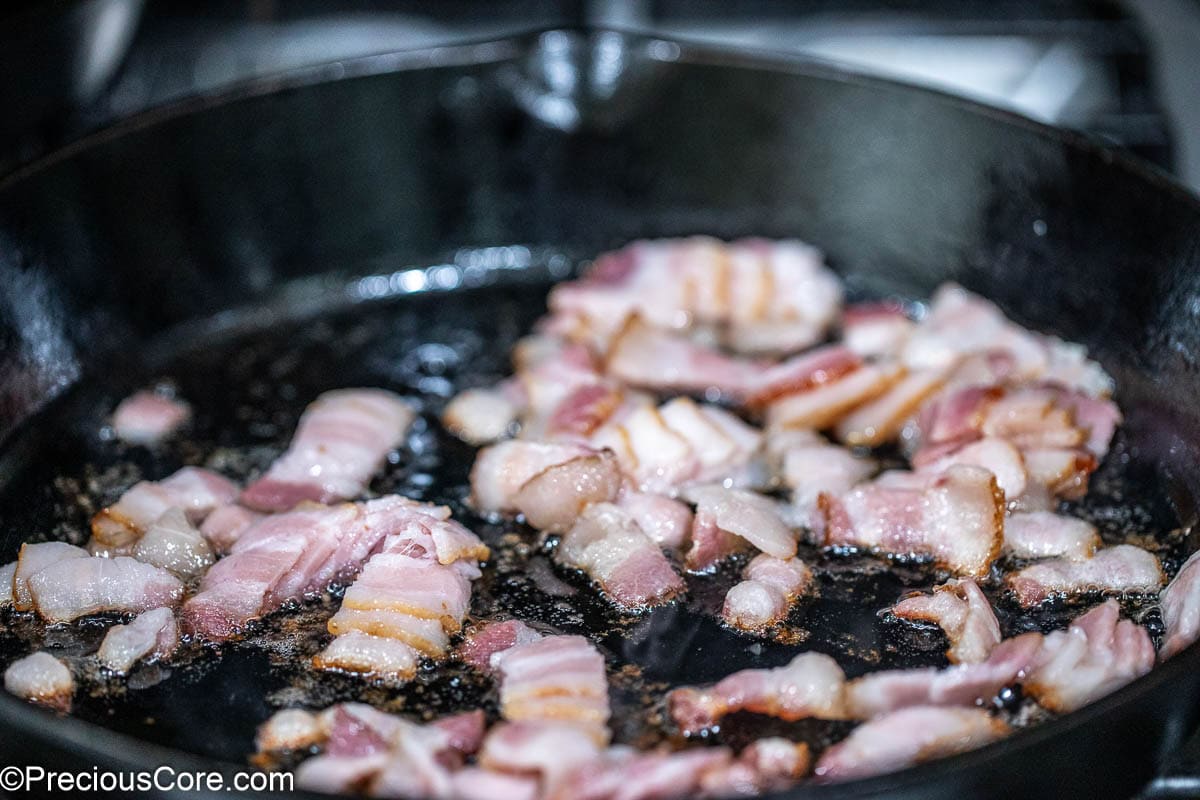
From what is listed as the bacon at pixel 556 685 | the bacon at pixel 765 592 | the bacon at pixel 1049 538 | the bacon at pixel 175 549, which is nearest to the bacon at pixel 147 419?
the bacon at pixel 175 549

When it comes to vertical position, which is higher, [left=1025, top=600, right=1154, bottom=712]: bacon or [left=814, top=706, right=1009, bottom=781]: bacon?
[left=1025, top=600, right=1154, bottom=712]: bacon

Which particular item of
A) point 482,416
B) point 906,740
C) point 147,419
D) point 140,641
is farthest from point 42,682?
point 906,740

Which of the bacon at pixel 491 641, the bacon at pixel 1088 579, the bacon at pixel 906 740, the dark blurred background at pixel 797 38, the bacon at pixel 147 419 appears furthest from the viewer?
the dark blurred background at pixel 797 38

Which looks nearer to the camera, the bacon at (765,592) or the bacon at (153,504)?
the bacon at (765,592)

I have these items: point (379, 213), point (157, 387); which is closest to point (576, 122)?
point (379, 213)

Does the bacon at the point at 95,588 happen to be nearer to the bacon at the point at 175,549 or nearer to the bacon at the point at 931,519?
the bacon at the point at 175,549

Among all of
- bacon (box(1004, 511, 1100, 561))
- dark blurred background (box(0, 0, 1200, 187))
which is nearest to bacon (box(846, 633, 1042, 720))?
bacon (box(1004, 511, 1100, 561))

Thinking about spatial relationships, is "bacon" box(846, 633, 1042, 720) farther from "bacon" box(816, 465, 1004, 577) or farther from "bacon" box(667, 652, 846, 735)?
"bacon" box(816, 465, 1004, 577)
